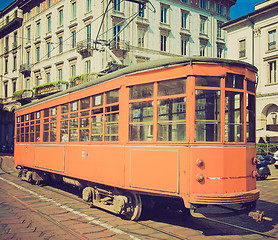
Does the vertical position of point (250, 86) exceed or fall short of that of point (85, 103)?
it exceeds it

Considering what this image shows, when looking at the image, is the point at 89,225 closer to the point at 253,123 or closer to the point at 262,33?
the point at 253,123

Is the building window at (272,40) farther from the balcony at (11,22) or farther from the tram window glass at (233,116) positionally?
the balcony at (11,22)

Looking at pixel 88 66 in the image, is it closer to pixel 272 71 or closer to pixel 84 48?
pixel 84 48

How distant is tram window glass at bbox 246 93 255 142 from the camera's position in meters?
6.20

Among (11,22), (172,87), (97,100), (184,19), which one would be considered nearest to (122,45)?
(184,19)

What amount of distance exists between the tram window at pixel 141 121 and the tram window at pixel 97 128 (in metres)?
1.15

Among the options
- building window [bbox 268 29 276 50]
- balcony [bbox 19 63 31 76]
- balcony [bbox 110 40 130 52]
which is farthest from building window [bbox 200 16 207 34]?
balcony [bbox 19 63 31 76]

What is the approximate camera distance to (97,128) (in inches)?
301

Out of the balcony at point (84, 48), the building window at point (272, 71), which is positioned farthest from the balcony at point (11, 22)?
the building window at point (272, 71)

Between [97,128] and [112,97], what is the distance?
906 mm

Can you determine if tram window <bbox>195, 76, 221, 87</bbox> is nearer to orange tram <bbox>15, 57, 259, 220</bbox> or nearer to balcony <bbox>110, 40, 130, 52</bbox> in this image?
orange tram <bbox>15, 57, 259, 220</bbox>

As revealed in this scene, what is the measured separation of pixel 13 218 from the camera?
7.02 m

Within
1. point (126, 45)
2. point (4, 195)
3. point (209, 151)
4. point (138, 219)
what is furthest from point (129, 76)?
point (126, 45)

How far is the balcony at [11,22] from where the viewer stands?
40.3 metres
